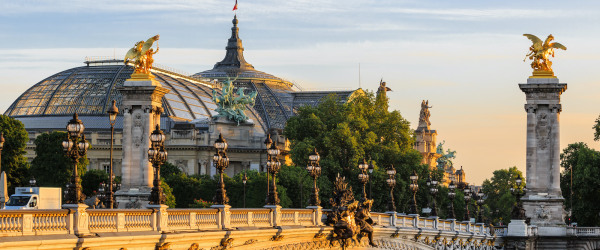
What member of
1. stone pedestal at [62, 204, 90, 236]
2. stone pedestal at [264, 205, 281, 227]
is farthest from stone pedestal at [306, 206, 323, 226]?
stone pedestal at [62, 204, 90, 236]

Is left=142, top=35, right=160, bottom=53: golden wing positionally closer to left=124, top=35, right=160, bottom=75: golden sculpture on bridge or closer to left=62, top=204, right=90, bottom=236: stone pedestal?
left=124, top=35, right=160, bottom=75: golden sculpture on bridge

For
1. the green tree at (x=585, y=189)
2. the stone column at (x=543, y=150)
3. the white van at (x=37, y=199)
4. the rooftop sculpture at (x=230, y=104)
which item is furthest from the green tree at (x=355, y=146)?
the white van at (x=37, y=199)

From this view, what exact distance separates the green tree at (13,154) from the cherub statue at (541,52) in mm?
38226

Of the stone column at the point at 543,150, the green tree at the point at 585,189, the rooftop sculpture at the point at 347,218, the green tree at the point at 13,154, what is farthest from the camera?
the green tree at the point at 585,189

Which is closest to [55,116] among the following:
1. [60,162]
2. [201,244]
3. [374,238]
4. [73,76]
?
[73,76]

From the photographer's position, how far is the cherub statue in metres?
88.8

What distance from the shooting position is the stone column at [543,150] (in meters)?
86.6

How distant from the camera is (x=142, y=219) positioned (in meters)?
35.5

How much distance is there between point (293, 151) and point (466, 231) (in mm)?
31244

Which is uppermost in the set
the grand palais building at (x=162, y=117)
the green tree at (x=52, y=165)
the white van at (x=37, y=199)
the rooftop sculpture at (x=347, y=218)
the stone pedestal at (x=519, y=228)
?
the grand palais building at (x=162, y=117)

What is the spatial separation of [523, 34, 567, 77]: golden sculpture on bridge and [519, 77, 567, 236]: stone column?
55.4 inches

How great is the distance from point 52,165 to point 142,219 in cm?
6668

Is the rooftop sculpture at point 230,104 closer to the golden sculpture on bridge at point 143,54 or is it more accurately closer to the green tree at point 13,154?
the green tree at point 13,154

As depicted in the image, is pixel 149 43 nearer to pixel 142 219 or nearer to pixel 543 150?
pixel 543 150
